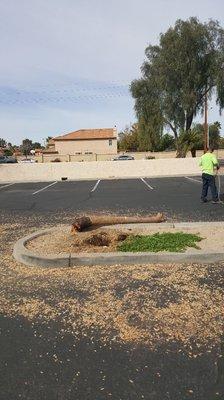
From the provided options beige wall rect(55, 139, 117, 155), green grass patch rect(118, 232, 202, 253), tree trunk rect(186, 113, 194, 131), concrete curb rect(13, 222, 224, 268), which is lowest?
concrete curb rect(13, 222, 224, 268)

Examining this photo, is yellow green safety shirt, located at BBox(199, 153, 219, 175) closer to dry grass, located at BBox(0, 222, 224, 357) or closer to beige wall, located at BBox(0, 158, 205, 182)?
dry grass, located at BBox(0, 222, 224, 357)

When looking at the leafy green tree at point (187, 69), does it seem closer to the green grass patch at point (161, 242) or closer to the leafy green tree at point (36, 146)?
the green grass patch at point (161, 242)

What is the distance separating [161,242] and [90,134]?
3077 inches

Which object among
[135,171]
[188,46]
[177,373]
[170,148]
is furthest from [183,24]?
[177,373]

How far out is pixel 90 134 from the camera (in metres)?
84.3

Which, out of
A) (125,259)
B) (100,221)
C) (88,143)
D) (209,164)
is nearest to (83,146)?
(88,143)

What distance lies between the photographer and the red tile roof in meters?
82.6

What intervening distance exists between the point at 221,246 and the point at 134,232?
197 centimetres

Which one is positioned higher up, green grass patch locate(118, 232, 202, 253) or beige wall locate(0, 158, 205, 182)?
beige wall locate(0, 158, 205, 182)

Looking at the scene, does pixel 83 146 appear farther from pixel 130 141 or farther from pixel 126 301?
pixel 126 301

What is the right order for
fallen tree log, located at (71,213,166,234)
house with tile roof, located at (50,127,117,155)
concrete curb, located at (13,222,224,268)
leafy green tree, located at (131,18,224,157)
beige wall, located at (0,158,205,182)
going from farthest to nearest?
house with tile roof, located at (50,127,117,155) < leafy green tree, located at (131,18,224,157) < beige wall, located at (0,158,205,182) < fallen tree log, located at (71,213,166,234) < concrete curb, located at (13,222,224,268)

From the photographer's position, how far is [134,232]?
860 cm

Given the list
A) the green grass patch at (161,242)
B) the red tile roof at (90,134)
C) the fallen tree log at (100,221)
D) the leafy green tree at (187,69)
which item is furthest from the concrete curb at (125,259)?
the red tile roof at (90,134)

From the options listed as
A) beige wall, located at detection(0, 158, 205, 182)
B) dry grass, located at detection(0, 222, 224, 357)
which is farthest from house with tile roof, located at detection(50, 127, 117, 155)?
dry grass, located at detection(0, 222, 224, 357)
